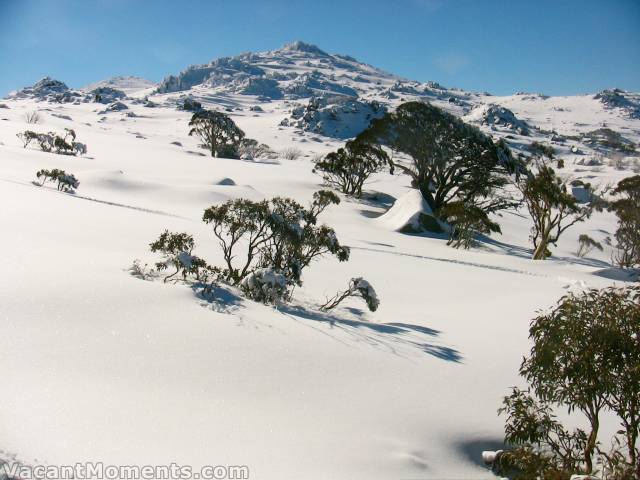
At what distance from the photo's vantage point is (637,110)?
18925 centimetres

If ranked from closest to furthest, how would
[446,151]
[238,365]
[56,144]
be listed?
1. [238,365]
2. [446,151]
3. [56,144]

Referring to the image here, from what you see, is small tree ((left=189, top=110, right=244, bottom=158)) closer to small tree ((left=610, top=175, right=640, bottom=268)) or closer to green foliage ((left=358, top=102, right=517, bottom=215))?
green foliage ((left=358, top=102, right=517, bottom=215))

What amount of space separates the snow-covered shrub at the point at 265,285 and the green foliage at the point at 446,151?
2136 centimetres

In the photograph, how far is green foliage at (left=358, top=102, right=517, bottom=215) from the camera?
26328mm

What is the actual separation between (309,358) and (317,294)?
4094mm

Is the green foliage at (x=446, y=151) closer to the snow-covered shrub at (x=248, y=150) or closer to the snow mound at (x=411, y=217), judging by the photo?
the snow mound at (x=411, y=217)

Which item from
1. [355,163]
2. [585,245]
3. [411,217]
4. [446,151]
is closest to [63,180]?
[411,217]

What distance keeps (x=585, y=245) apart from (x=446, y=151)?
11.9 meters

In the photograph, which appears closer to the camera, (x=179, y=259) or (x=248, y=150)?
(x=179, y=259)

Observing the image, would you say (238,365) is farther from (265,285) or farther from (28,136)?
(28,136)

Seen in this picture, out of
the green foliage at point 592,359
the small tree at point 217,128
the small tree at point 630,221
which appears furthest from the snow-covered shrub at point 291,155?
the green foliage at point 592,359

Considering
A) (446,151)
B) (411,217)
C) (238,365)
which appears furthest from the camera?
(446,151)

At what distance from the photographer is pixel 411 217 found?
22219mm

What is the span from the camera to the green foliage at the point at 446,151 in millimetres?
26328
